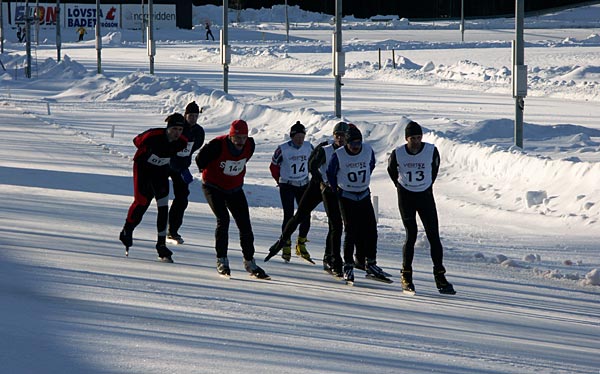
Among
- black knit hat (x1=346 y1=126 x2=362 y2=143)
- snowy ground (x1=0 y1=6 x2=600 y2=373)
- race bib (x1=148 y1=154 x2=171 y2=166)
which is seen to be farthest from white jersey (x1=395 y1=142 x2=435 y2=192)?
race bib (x1=148 y1=154 x2=171 y2=166)

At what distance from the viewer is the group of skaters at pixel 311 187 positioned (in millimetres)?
10703

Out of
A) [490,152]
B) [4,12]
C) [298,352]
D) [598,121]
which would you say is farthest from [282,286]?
[4,12]

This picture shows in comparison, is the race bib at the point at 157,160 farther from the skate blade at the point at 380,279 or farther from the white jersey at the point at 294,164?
the skate blade at the point at 380,279

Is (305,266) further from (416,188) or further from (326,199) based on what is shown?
(416,188)

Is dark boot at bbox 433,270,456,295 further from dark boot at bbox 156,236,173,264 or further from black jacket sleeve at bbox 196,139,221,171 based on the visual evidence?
dark boot at bbox 156,236,173,264

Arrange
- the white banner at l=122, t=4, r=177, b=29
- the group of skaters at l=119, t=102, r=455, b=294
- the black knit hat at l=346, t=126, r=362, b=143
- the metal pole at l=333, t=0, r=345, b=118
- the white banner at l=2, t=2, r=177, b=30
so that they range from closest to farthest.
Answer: the group of skaters at l=119, t=102, r=455, b=294 → the black knit hat at l=346, t=126, r=362, b=143 → the metal pole at l=333, t=0, r=345, b=118 → the white banner at l=2, t=2, r=177, b=30 → the white banner at l=122, t=4, r=177, b=29

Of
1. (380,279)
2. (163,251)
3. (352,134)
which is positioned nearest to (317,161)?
(352,134)

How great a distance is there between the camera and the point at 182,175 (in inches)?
516

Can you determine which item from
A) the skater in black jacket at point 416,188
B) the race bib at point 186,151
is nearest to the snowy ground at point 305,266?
the skater in black jacket at point 416,188

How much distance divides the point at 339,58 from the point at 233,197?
15.6 m

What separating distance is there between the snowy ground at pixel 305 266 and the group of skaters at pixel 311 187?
0.32m

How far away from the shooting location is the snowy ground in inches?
324

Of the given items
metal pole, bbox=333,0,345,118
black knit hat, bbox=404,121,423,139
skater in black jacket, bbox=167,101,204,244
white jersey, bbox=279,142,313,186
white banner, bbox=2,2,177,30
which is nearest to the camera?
black knit hat, bbox=404,121,423,139

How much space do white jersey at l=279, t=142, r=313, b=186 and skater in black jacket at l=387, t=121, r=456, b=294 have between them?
6.65ft
